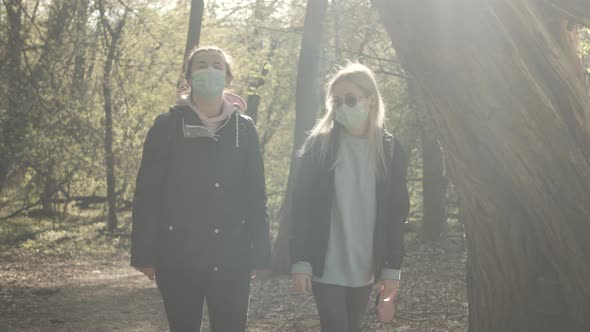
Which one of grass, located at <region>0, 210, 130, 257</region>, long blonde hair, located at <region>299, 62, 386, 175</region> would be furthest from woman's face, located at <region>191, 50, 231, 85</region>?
grass, located at <region>0, 210, 130, 257</region>

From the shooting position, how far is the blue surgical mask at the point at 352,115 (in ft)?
14.0

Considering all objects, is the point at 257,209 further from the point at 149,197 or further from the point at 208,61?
the point at 208,61

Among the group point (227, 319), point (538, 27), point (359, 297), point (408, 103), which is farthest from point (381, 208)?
point (408, 103)

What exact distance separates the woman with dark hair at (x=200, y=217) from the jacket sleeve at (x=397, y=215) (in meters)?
0.65

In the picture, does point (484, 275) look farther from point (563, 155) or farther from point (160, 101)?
point (160, 101)

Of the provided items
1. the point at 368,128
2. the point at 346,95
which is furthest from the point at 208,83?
the point at 368,128

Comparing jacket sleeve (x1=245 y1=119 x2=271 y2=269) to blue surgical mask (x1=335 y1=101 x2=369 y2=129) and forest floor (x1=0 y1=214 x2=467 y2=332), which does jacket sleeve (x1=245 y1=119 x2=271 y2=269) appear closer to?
blue surgical mask (x1=335 y1=101 x2=369 y2=129)

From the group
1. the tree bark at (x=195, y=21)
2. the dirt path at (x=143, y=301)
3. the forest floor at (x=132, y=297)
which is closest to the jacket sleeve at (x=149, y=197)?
the forest floor at (x=132, y=297)

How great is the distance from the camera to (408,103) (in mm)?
16406

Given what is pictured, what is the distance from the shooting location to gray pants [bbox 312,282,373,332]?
4.09 metres

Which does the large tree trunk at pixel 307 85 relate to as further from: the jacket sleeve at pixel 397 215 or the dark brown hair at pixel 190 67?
the jacket sleeve at pixel 397 215

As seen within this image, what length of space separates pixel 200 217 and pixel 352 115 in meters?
0.98

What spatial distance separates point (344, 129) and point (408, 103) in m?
12.3

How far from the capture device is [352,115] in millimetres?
4277
